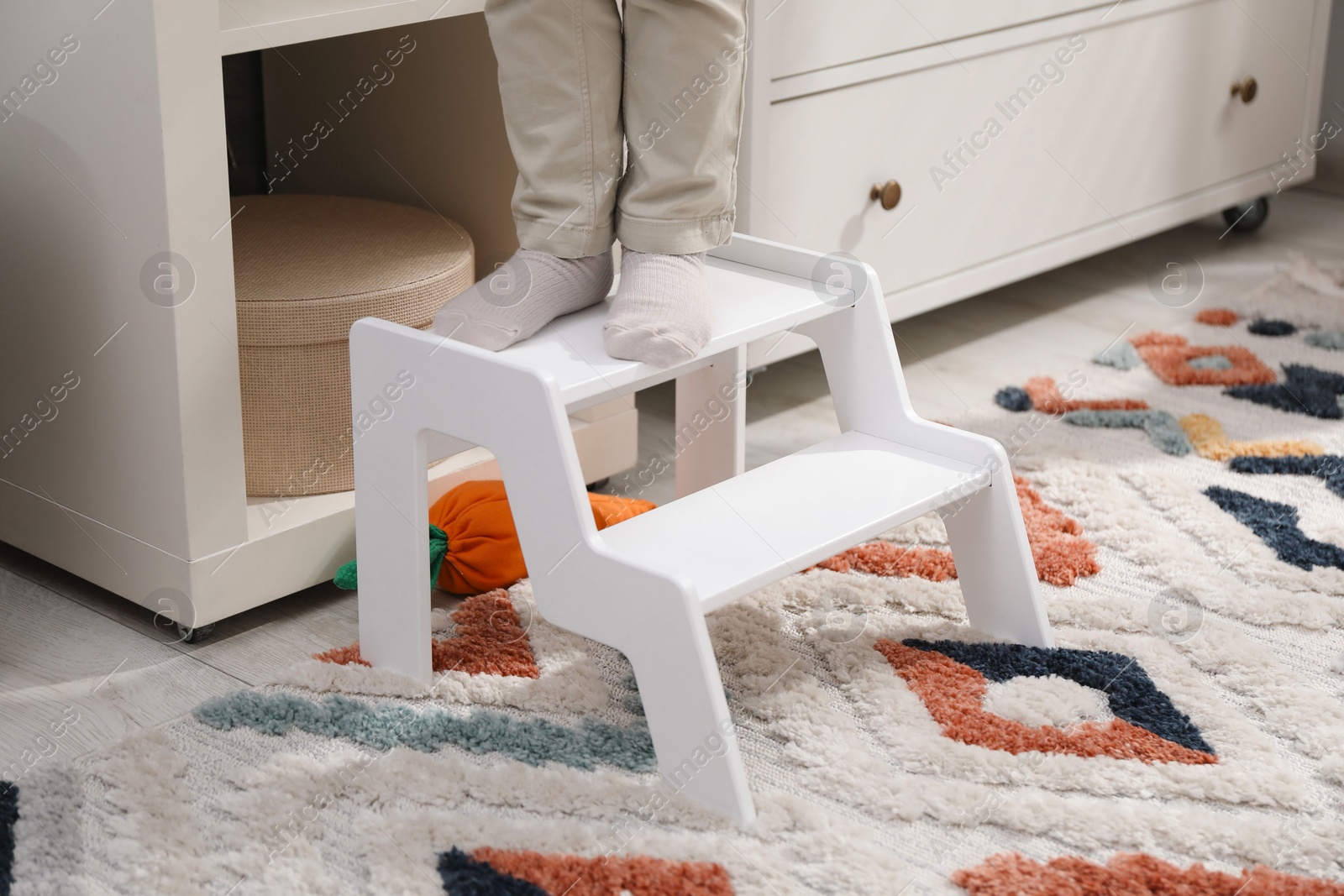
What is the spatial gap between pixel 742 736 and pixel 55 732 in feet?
1.68

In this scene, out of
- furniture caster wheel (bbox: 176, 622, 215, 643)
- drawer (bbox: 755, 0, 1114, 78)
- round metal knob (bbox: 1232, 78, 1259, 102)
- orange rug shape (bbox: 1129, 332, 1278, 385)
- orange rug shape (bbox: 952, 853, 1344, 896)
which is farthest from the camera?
round metal knob (bbox: 1232, 78, 1259, 102)

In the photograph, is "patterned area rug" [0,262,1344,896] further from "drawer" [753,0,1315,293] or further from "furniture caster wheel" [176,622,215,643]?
"drawer" [753,0,1315,293]

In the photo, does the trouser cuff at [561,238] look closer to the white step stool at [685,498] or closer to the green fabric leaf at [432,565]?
the white step stool at [685,498]

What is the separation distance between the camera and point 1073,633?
Answer: 3.69ft

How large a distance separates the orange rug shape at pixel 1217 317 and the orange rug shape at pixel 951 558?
0.74 metres

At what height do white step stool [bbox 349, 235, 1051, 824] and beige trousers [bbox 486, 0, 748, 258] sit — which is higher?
beige trousers [bbox 486, 0, 748, 258]

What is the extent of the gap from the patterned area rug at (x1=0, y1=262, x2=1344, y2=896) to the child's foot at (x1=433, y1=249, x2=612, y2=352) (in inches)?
10.6

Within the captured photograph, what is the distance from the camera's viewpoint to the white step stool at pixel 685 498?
888mm

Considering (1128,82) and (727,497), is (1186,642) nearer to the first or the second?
(727,497)

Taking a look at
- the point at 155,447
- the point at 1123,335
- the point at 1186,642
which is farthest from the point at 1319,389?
the point at 155,447

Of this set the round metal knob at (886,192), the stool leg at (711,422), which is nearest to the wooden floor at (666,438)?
the stool leg at (711,422)

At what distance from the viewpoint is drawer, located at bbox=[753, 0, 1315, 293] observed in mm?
1538

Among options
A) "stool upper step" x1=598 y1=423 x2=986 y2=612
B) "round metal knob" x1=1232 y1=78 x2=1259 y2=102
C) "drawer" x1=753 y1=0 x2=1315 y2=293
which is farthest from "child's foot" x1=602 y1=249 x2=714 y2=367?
"round metal knob" x1=1232 y1=78 x2=1259 y2=102

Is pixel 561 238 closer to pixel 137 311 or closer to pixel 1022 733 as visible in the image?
pixel 137 311
